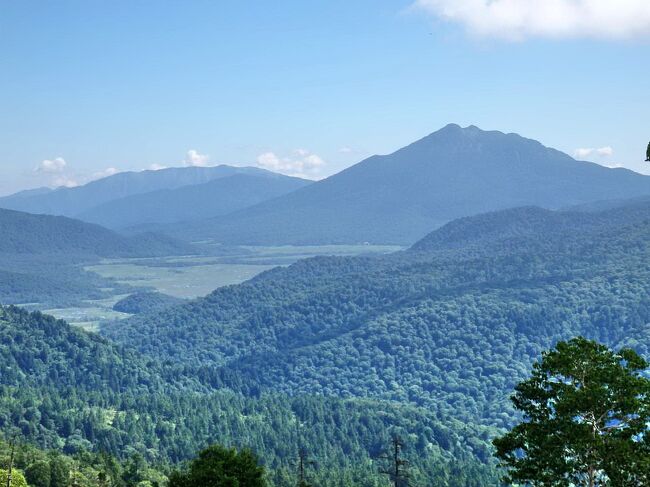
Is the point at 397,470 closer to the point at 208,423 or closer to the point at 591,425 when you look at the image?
the point at 591,425

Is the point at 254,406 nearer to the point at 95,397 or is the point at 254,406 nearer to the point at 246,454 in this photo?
the point at 95,397

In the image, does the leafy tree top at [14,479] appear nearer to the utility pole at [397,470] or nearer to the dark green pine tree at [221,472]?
the dark green pine tree at [221,472]

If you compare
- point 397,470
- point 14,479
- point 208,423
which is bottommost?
point 208,423

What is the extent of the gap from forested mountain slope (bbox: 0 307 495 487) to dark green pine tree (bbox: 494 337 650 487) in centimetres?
7546

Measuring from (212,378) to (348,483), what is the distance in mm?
92452

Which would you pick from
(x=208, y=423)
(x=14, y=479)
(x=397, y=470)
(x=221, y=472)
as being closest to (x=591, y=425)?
(x=397, y=470)

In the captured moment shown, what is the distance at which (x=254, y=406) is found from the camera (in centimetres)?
15325

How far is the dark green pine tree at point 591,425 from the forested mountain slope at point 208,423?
7546 centimetres

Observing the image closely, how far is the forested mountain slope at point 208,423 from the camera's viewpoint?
406ft

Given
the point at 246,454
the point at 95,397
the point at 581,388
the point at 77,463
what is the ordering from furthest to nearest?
the point at 95,397
the point at 77,463
the point at 246,454
the point at 581,388

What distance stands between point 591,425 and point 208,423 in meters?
120

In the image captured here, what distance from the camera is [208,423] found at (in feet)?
465

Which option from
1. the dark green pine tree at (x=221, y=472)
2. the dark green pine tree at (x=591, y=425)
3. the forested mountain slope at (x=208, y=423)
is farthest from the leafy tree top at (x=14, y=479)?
the forested mountain slope at (x=208, y=423)

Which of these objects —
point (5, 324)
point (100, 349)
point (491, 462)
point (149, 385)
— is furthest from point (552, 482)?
point (5, 324)
